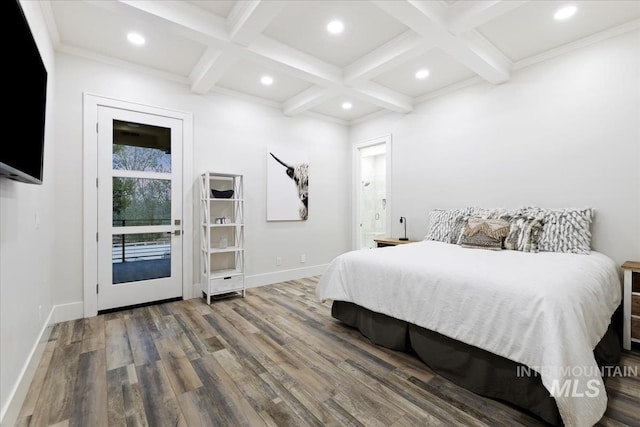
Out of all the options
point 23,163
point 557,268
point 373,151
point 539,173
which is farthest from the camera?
point 373,151

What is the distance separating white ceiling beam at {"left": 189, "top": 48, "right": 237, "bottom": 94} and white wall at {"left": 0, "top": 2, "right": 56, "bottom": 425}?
1.26 metres

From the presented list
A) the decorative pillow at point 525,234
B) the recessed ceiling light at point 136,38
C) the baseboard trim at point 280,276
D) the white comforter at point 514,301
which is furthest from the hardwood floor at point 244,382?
the recessed ceiling light at point 136,38

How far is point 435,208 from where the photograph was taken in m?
4.12

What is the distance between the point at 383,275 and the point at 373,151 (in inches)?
137

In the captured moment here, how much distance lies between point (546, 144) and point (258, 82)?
11.1 ft

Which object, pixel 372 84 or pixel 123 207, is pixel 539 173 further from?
pixel 123 207

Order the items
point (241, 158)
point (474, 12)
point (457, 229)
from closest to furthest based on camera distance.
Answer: point (474, 12) → point (457, 229) → point (241, 158)

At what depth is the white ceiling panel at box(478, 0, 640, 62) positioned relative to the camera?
Result: 2406 millimetres

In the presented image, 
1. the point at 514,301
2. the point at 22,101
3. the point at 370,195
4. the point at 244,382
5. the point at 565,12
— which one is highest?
the point at 565,12

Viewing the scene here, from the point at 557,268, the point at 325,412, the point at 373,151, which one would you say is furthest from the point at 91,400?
the point at 373,151

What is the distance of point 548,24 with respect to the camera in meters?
2.63

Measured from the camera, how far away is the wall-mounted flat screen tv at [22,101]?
48.8 inches

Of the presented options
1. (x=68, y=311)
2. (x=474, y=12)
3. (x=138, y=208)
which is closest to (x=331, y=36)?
(x=474, y=12)

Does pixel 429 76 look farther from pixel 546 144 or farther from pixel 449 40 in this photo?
pixel 546 144
